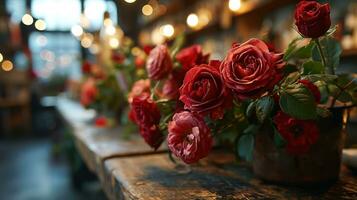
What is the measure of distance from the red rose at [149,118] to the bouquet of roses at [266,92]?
0.13m

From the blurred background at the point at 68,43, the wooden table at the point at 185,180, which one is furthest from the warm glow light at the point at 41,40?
the wooden table at the point at 185,180

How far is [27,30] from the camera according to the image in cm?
829

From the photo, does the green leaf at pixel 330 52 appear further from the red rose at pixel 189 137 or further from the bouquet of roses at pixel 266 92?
the red rose at pixel 189 137

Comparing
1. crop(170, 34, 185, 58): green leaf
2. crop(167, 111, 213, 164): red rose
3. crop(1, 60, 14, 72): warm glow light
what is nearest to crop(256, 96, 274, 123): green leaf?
crop(167, 111, 213, 164): red rose

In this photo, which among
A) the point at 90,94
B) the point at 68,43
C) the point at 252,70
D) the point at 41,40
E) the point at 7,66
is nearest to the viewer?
the point at 252,70

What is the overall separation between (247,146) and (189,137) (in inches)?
6.7

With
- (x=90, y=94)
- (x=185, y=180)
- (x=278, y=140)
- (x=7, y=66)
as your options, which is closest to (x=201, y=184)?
(x=185, y=180)

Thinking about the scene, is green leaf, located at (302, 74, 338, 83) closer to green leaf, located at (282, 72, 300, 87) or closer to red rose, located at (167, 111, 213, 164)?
green leaf, located at (282, 72, 300, 87)

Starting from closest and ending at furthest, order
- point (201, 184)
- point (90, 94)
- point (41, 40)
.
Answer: point (201, 184) → point (90, 94) → point (41, 40)

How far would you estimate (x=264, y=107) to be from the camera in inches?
29.1

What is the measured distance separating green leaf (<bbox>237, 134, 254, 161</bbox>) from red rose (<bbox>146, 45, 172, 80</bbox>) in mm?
309

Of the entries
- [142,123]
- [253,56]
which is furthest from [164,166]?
[253,56]

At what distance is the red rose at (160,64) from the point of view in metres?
1.05

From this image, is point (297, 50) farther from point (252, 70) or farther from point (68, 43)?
point (68, 43)
